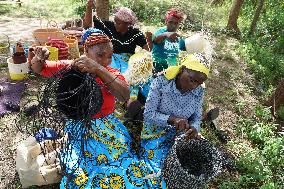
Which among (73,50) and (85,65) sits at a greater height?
(85,65)

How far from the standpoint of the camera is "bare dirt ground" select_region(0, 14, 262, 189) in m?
3.65

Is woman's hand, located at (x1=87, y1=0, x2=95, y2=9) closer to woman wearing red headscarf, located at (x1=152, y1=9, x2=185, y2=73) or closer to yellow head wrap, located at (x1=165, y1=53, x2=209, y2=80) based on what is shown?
woman wearing red headscarf, located at (x1=152, y1=9, x2=185, y2=73)

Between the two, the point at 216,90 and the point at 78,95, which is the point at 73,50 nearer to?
the point at 216,90

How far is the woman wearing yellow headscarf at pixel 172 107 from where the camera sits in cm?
305

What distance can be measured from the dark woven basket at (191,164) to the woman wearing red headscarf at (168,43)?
1.99m

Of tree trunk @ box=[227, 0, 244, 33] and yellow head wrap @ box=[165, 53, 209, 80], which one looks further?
tree trunk @ box=[227, 0, 244, 33]

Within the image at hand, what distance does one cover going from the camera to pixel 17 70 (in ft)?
17.6

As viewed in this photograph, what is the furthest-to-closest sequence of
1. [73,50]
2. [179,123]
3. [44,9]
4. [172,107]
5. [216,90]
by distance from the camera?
[44,9] < [216,90] < [73,50] < [172,107] < [179,123]

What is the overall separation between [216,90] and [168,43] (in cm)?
196

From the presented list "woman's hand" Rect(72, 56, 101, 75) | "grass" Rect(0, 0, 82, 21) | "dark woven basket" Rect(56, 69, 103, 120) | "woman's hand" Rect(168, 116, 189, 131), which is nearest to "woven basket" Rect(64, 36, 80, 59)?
"woman's hand" Rect(168, 116, 189, 131)

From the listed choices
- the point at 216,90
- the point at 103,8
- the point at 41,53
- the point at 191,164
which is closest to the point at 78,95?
the point at 41,53

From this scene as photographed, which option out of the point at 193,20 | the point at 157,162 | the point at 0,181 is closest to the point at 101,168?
the point at 157,162

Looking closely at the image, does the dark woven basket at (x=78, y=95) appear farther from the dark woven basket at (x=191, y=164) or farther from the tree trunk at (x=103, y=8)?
the tree trunk at (x=103, y=8)

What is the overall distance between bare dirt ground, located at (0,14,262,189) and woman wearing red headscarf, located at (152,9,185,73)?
1245mm
